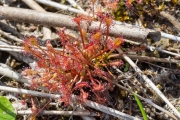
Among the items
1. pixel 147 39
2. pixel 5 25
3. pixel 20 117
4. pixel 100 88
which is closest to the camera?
pixel 100 88

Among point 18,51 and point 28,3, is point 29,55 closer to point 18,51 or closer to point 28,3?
point 18,51

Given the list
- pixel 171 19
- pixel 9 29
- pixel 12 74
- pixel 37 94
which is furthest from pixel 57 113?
pixel 171 19

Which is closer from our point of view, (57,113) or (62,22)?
(57,113)

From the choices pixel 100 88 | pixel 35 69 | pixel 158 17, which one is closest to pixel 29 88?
pixel 35 69

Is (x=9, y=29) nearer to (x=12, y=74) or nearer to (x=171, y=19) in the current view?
(x=12, y=74)

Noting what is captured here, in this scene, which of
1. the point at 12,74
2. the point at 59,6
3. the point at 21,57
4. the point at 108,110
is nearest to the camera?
the point at 108,110
